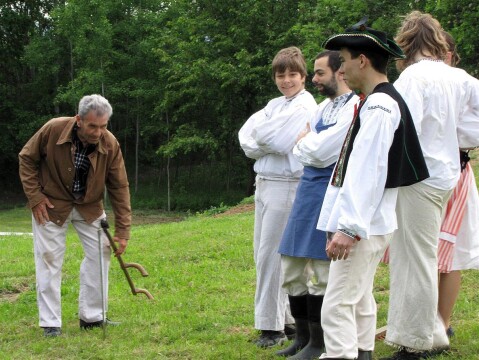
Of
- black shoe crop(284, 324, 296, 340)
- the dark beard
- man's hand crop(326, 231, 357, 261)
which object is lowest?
black shoe crop(284, 324, 296, 340)

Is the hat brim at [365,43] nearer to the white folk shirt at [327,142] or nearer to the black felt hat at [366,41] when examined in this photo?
the black felt hat at [366,41]

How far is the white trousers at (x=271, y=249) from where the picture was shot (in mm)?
5285

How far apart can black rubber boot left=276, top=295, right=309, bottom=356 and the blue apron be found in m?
0.37

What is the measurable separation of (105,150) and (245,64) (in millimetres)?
23874

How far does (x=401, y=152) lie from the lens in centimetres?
397

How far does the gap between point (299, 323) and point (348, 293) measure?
115cm

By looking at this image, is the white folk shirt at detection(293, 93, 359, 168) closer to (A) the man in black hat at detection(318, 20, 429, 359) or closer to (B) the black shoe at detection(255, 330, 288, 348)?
(A) the man in black hat at detection(318, 20, 429, 359)

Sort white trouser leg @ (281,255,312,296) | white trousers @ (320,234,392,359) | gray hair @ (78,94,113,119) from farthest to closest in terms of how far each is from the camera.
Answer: gray hair @ (78,94,113,119)
white trouser leg @ (281,255,312,296)
white trousers @ (320,234,392,359)

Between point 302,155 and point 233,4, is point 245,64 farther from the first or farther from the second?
point 302,155

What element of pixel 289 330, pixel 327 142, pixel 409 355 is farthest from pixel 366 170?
pixel 289 330

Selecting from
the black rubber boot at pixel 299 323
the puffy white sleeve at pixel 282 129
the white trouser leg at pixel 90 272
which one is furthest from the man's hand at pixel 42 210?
the black rubber boot at pixel 299 323

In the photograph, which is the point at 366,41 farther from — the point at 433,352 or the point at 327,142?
the point at 433,352

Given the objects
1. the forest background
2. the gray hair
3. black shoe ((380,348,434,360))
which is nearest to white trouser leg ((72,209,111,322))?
the gray hair

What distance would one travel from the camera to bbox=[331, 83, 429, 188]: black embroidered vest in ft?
13.0
